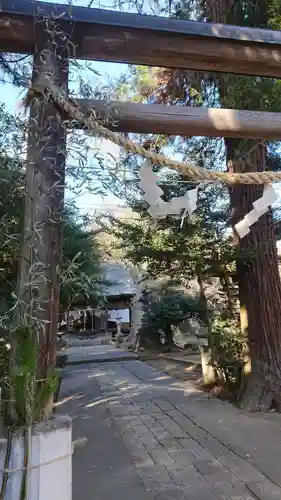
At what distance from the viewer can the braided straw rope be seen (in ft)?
5.78

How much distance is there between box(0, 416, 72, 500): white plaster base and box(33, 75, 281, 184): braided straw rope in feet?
3.82

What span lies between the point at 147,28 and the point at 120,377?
6215 mm

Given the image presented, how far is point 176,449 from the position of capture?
3375 millimetres

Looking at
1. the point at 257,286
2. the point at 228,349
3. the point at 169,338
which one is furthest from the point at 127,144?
the point at 169,338

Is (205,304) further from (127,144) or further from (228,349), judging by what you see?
(127,144)

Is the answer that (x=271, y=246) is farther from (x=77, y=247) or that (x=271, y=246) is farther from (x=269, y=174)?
(x=269, y=174)

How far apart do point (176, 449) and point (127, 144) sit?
2.59m

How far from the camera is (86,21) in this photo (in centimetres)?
190

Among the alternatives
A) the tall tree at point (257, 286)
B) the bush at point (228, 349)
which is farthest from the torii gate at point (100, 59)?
the bush at point (228, 349)

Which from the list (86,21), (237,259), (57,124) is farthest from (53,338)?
(237,259)

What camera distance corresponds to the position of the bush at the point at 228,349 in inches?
198

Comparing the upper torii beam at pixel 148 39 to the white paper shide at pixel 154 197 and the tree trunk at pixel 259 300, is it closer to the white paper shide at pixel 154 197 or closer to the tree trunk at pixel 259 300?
the white paper shide at pixel 154 197

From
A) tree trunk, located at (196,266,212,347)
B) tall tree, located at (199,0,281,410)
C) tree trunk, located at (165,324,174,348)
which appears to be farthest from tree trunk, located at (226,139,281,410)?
tree trunk, located at (165,324,174,348)

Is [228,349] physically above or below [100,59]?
below
